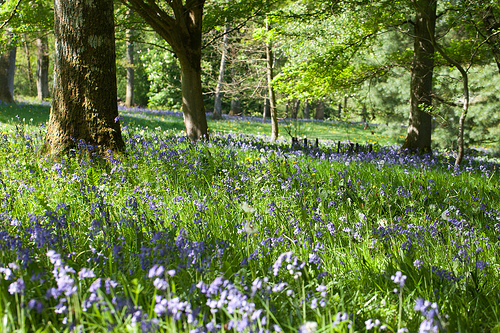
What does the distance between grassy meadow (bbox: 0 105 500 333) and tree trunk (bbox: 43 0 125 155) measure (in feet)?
1.02

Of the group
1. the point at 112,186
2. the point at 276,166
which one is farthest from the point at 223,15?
the point at 112,186

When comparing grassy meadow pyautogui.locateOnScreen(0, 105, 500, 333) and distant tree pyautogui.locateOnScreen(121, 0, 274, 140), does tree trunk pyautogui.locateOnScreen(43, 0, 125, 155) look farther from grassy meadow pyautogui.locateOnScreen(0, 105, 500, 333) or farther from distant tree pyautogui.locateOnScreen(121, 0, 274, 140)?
distant tree pyautogui.locateOnScreen(121, 0, 274, 140)

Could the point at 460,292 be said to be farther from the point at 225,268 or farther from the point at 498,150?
the point at 498,150

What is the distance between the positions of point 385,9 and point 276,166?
6399mm

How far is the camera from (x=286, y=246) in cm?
249

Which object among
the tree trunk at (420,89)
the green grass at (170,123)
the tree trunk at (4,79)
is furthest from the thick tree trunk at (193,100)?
the tree trunk at (4,79)

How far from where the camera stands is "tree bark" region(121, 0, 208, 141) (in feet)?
23.4

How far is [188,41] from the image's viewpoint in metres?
7.67

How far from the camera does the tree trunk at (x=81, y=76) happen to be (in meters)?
4.63

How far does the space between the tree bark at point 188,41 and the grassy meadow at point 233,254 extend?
341 cm

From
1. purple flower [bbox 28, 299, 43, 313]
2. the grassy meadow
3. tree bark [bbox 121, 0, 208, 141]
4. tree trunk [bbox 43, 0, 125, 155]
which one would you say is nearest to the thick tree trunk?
tree bark [bbox 121, 0, 208, 141]

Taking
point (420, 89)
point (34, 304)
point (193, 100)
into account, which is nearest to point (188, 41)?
point (193, 100)

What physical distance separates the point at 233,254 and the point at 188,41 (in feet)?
21.1

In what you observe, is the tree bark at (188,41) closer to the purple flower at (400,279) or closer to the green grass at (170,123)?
the green grass at (170,123)
